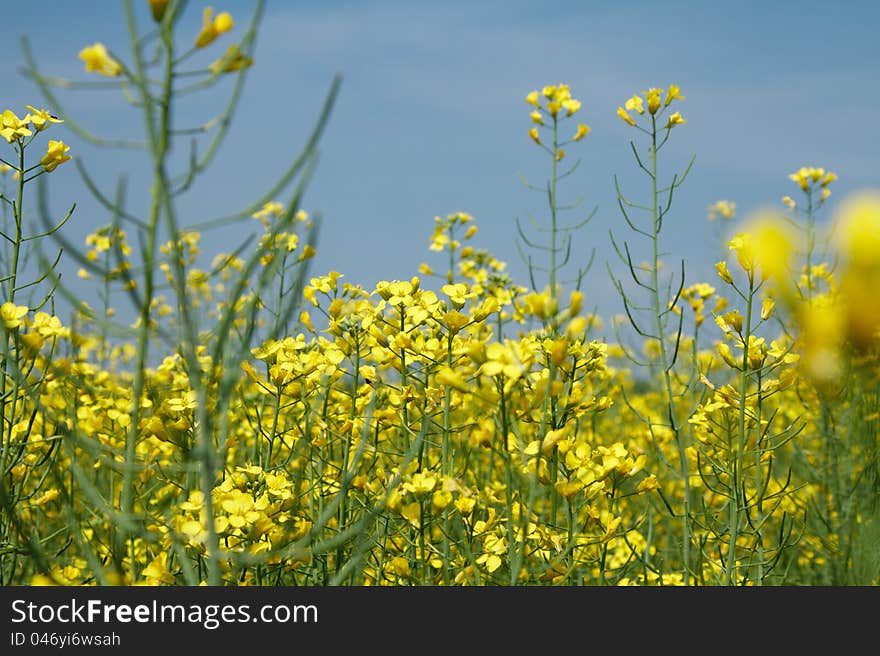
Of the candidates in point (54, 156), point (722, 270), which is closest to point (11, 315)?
point (54, 156)

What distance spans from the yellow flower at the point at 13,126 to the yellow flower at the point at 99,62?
138 centimetres

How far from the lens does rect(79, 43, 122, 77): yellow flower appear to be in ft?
3.75

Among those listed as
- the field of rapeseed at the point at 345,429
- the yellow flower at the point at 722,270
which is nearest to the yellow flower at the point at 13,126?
the field of rapeseed at the point at 345,429

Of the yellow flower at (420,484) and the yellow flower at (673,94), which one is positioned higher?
the yellow flower at (673,94)

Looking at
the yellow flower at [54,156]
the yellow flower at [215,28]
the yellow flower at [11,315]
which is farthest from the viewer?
the yellow flower at [54,156]

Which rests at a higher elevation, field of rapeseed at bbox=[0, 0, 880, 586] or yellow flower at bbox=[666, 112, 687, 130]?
yellow flower at bbox=[666, 112, 687, 130]

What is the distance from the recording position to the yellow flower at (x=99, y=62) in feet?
3.75

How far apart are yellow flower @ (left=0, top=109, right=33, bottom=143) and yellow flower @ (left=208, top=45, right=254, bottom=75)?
1.46m

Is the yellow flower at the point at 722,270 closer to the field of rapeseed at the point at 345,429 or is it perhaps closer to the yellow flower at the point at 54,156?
the field of rapeseed at the point at 345,429

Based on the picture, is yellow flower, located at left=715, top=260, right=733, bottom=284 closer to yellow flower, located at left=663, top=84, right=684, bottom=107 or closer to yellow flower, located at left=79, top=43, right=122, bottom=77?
yellow flower, located at left=663, top=84, right=684, bottom=107

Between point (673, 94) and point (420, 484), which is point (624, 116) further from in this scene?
point (420, 484)

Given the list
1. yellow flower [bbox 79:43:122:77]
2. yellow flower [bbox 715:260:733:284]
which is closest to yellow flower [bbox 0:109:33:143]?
yellow flower [bbox 79:43:122:77]
